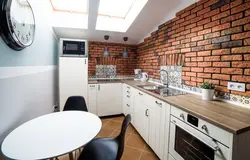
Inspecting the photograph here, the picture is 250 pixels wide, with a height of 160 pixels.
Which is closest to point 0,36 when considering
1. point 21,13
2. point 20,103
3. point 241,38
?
point 21,13

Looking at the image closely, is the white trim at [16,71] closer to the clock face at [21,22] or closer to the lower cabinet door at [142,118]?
the clock face at [21,22]

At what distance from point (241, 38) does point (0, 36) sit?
7.01 feet

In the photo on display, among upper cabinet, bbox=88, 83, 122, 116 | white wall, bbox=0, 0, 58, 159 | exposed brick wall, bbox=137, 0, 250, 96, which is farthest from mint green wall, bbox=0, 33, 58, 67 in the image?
exposed brick wall, bbox=137, 0, 250, 96

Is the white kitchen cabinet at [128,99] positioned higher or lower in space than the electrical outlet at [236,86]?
lower

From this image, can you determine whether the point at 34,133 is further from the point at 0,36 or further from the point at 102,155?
the point at 0,36

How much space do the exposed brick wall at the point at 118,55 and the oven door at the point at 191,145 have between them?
255cm

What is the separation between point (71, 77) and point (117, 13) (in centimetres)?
170

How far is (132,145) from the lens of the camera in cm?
206

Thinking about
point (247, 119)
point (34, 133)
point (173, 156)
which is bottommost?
point (173, 156)

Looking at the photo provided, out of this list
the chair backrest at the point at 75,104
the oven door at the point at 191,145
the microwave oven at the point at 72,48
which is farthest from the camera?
the microwave oven at the point at 72,48

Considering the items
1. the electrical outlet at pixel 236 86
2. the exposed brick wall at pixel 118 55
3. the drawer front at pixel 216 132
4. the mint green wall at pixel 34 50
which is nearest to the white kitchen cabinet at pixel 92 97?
the exposed brick wall at pixel 118 55

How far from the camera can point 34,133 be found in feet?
3.36

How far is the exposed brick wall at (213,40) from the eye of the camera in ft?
4.03

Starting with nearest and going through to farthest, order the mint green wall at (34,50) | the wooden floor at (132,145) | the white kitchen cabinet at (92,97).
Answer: the mint green wall at (34,50) < the wooden floor at (132,145) < the white kitchen cabinet at (92,97)
